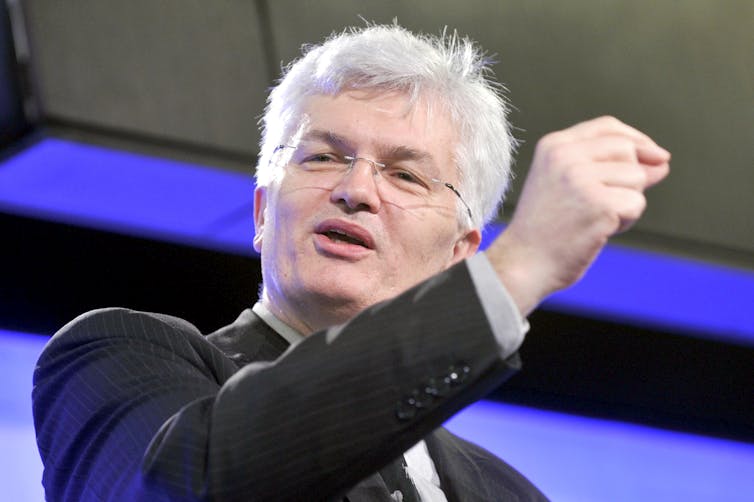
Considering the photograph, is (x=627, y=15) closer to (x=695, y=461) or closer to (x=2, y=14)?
(x=695, y=461)

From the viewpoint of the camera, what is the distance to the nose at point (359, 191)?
173 centimetres

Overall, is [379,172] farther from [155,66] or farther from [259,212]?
[155,66]

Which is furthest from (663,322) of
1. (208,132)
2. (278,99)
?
(278,99)

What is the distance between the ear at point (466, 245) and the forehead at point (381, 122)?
0.15 m

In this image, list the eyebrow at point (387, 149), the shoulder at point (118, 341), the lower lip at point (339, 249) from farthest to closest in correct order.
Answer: the eyebrow at point (387, 149) < the lower lip at point (339, 249) < the shoulder at point (118, 341)

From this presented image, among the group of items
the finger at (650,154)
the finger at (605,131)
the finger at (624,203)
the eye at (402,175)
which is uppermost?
the finger at (605,131)

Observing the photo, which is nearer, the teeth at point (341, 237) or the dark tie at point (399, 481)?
the dark tie at point (399, 481)

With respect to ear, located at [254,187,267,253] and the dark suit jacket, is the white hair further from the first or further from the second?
the dark suit jacket

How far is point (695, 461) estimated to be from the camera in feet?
11.6

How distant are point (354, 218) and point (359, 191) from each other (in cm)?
5

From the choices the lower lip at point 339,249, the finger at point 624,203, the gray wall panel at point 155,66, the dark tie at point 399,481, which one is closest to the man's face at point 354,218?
the lower lip at point 339,249

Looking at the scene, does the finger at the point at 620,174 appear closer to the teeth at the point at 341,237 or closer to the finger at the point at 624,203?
the finger at the point at 624,203

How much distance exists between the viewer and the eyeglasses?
5.93 feet

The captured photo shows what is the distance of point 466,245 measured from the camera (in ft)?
6.70
